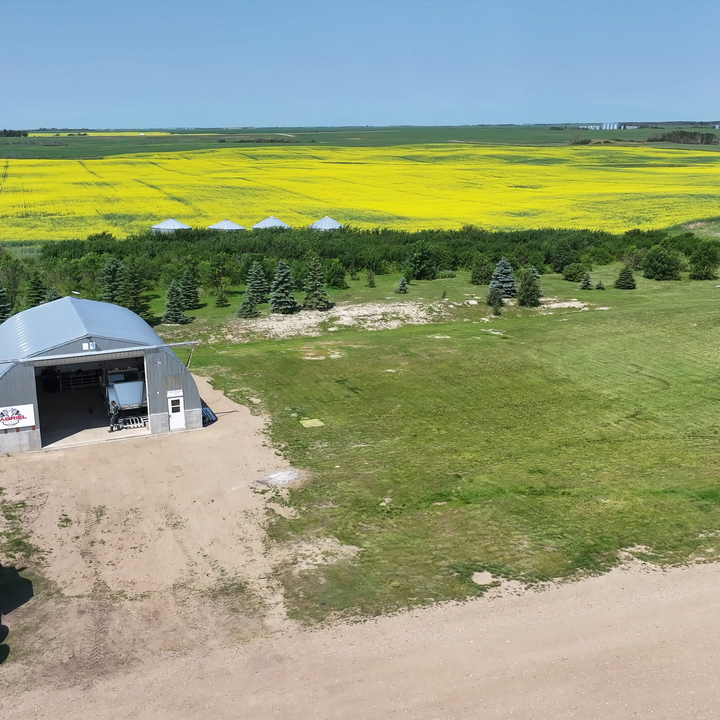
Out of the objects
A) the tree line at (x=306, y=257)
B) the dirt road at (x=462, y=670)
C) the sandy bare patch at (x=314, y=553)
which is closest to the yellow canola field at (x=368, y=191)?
the tree line at (x=306, y=257)

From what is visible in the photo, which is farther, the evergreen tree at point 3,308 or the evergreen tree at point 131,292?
the evergreen tree at point 131,292

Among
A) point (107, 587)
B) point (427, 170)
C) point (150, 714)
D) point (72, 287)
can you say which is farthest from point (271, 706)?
point (427, 170)

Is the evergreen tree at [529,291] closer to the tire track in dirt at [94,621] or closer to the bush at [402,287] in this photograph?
the bush at [402,287]

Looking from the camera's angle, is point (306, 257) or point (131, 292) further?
point (306, 257)

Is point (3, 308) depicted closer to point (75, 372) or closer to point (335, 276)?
point (75, 372)

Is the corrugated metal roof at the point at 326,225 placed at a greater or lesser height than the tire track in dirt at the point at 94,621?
greater

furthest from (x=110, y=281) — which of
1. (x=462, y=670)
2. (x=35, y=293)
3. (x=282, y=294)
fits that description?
(x=462, y=670)
